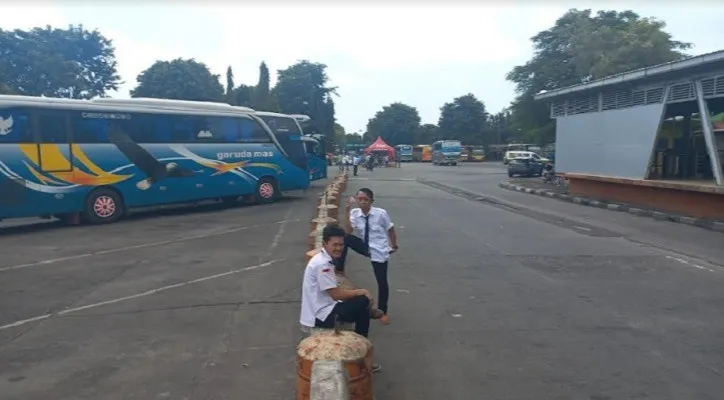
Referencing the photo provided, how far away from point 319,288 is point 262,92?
71.5m

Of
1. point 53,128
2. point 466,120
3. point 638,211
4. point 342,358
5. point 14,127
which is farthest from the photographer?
point 466,120

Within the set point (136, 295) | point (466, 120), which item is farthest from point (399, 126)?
point (136, 295)

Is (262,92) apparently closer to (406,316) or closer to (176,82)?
(176,82)

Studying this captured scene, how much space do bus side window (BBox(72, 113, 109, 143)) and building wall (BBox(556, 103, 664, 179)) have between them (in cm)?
1623

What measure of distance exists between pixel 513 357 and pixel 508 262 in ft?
16.4

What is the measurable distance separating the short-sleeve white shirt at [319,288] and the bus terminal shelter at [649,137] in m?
14.2

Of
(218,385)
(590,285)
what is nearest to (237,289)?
(218,385)

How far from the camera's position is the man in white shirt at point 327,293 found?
492cm

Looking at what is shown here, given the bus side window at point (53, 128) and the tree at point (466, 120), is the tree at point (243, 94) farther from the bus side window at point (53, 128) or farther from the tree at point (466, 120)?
the bus side window at point (53, 128)

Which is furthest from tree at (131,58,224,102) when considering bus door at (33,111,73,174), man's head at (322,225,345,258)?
A: man's head at (322,225,345,258)

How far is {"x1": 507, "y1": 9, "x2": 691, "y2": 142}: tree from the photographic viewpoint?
34750 mm

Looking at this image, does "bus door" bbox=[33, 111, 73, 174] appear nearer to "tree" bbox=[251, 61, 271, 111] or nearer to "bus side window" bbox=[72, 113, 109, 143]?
"bus side window" bbox=[72, 113, 109, 143]

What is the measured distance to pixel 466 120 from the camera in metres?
89.0

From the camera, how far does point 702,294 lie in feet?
26.5
